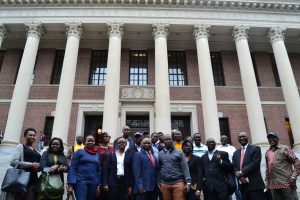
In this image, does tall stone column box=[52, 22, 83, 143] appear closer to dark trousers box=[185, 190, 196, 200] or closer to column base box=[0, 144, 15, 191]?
column base box=[0, 144, 15, 191]

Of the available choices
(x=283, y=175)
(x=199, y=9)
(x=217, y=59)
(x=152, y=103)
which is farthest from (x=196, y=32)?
(x=283, y=175)

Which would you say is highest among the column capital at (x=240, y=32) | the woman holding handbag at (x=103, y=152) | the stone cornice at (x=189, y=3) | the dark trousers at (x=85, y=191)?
the stone cornice at (x=189, y=3)

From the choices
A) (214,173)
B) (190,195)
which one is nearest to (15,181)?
(190,195)

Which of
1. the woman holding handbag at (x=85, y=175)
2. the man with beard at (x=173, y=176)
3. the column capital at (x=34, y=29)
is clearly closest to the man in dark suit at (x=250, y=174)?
the man with beard at (x=173, y=176)

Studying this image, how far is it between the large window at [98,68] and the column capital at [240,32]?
9555mm

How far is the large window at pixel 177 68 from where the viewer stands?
19641 mm

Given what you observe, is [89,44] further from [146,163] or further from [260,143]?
[146,163]

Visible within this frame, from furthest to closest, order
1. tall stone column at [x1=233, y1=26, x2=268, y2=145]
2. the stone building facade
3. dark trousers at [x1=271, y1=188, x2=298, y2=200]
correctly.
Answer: the stone building facade, tall stone column at [x1=233, y1=26, x2=268, y2=145], dark trousers at [x1=271, y1=188, x2=298, y2=200]

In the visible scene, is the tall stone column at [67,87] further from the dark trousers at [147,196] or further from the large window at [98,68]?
the dark trousers at [147,196]

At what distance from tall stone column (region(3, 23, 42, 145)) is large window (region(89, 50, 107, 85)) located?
169 inches

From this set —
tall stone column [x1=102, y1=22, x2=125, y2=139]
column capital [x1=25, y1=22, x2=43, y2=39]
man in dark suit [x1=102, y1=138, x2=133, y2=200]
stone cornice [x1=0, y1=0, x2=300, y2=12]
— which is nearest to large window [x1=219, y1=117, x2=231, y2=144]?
tall stone column [x1=102, y1=22, x2=125, y2=139]

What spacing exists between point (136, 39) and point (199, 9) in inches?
195

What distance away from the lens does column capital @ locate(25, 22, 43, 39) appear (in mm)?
16844

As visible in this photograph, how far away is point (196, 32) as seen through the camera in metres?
17.4
